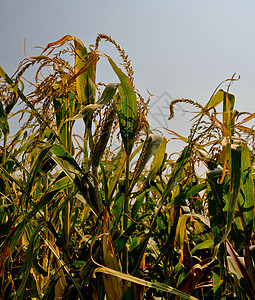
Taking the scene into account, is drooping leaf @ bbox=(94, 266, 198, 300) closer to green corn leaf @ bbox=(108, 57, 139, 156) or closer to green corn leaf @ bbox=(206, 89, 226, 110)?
green corn leaf @ bbox=(108, 57, 139, 156)

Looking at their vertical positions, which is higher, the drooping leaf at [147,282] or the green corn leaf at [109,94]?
the green corn leaf at [109,94]

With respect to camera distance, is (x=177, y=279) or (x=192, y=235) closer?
(x=177, y=279)

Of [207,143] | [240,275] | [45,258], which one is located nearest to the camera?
[240,275]

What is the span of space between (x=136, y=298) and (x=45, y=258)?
1.26 feet

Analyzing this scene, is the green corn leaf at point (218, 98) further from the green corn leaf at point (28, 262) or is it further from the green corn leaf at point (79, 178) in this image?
the green corn leaf at point (28, 262)

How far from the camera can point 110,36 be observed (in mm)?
587

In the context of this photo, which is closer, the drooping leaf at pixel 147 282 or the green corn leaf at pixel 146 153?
the drooping leaf at pixel 147 282

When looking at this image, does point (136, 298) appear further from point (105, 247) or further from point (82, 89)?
point (82, 89)

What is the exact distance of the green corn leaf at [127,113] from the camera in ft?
1.98

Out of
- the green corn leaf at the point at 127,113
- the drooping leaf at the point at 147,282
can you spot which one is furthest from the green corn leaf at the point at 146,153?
the drooping leaf at the point at 147,282

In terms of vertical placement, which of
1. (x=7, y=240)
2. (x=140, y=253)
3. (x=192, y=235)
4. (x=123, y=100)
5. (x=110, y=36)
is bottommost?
(x=192, y=235)

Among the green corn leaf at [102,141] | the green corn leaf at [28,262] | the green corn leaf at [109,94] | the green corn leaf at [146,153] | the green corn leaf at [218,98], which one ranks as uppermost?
the green corn leaf at [109,94]

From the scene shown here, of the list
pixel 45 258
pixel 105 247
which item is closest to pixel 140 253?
pixel 105 247

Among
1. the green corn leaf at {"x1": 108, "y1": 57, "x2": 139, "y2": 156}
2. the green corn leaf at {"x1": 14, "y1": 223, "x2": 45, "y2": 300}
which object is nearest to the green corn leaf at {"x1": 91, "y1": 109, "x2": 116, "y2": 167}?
the green corn leaf at {"x1": 108, "y1": 57, "x2": 139, "y2": 156}
